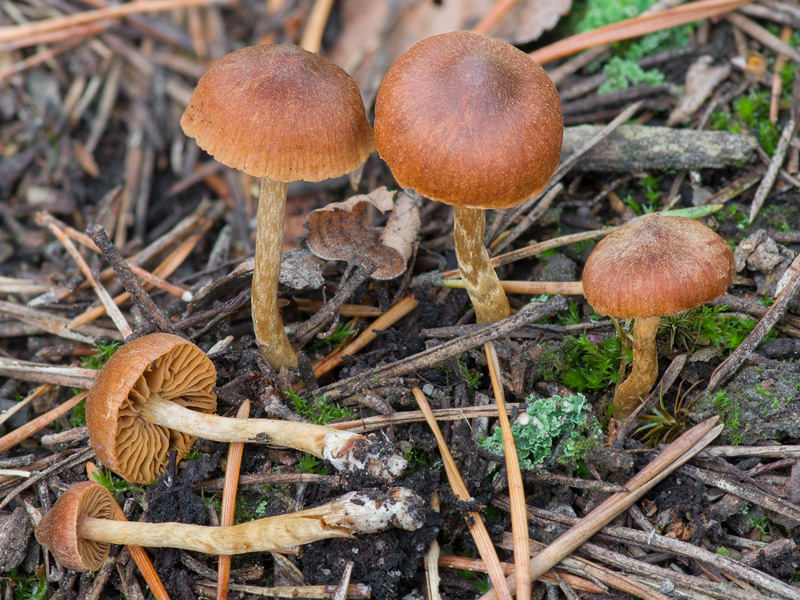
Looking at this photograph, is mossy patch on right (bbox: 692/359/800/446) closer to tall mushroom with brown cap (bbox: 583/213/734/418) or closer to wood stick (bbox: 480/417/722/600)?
wood stick (bbox: 480/417/722/600)

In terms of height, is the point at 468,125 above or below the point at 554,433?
above

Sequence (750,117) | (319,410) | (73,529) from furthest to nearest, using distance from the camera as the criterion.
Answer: (750,117), (319,410), (73,529)

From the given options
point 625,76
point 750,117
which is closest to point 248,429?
point 625,76

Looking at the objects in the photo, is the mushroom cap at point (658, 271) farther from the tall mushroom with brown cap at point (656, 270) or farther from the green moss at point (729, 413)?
the green moss at point (729, 413)

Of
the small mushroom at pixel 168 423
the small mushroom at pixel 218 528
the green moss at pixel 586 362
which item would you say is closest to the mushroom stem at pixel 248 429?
the small mushroom at pixel 168 423

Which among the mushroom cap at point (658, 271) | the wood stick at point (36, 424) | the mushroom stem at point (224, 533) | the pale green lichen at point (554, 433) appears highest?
the mushroom cap at point (658, 271)

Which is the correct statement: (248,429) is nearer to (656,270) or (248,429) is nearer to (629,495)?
(629,495)

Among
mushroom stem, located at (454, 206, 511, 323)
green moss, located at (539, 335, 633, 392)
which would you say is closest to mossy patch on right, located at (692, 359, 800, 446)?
green moss, located at (539, 335, 633, 392)
